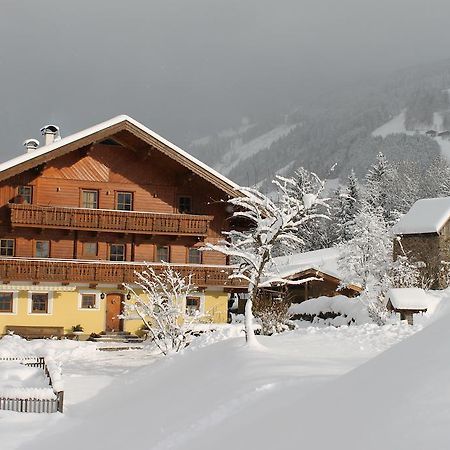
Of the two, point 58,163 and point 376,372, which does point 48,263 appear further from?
point 376,372

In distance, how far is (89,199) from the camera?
109 feet

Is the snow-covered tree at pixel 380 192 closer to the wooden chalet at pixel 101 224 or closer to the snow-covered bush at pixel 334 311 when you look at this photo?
the snow-covered bush at pixel 334 311

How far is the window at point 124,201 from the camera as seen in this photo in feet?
110

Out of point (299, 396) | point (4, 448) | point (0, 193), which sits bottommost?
point (4, 448)

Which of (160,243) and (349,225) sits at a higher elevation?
(349,225)

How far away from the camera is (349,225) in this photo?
212 ft

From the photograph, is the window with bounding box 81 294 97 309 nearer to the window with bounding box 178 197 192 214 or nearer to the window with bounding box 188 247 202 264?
the window with bounding box 188 247 202 264

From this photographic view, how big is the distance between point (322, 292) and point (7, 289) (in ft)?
71.7

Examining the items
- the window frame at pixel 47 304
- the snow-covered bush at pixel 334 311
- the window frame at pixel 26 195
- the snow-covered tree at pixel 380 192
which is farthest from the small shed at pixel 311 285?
the snow-covered tree at pixel 380 192

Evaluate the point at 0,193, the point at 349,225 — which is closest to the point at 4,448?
the point at 0,193

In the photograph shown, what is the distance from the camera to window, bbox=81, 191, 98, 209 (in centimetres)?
3303

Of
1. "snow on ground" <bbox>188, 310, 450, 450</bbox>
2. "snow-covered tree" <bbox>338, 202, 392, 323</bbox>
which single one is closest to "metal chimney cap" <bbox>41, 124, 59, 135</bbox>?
"snow-covered tree" <bbox>338, 202, 392, 323</bbox>

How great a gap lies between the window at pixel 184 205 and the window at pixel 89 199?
4.40 metres

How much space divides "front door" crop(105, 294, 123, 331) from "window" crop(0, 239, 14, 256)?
5.17 meters
